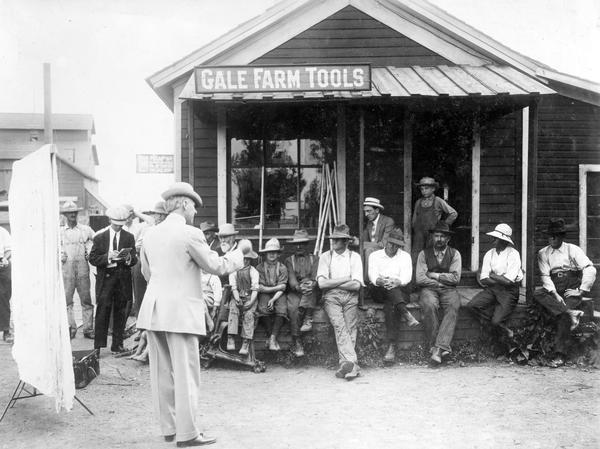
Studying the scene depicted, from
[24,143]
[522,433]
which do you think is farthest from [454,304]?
[24,143]

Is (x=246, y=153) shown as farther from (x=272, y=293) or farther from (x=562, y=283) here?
(x=562, y=283)

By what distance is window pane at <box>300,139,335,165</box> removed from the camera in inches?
372

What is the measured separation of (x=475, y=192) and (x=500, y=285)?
2.51 metres

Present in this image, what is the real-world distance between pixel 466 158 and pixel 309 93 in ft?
10.7

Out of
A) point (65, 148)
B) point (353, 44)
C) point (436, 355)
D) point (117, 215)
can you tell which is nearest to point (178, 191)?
point (117, 215)

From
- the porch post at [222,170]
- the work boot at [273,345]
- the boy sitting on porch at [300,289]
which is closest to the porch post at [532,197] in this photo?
the boy sitting on porch at [300,289]

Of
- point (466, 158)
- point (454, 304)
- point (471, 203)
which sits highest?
point (466, 158)

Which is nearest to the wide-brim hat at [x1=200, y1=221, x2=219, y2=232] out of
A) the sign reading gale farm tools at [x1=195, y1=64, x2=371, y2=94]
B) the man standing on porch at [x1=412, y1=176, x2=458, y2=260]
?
the sign reading gale farm tools at [x1=195, y1=64, x2=371, y2=94]

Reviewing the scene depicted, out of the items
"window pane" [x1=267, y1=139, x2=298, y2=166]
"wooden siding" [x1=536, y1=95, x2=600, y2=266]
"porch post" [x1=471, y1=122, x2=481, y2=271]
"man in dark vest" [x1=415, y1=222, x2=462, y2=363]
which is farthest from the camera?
"wooden siding" [x1=536, y1=95, x2=600, y2=266]

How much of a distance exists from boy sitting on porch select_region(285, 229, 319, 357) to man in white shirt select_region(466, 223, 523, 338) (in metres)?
1.96

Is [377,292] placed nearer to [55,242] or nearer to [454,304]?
[454,304]

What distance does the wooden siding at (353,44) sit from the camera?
30.8 feet

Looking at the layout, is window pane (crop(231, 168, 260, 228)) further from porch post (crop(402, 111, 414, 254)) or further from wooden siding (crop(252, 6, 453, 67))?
porch post (crop(402, 111, 414, 254))

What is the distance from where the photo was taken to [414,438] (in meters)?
4.59
